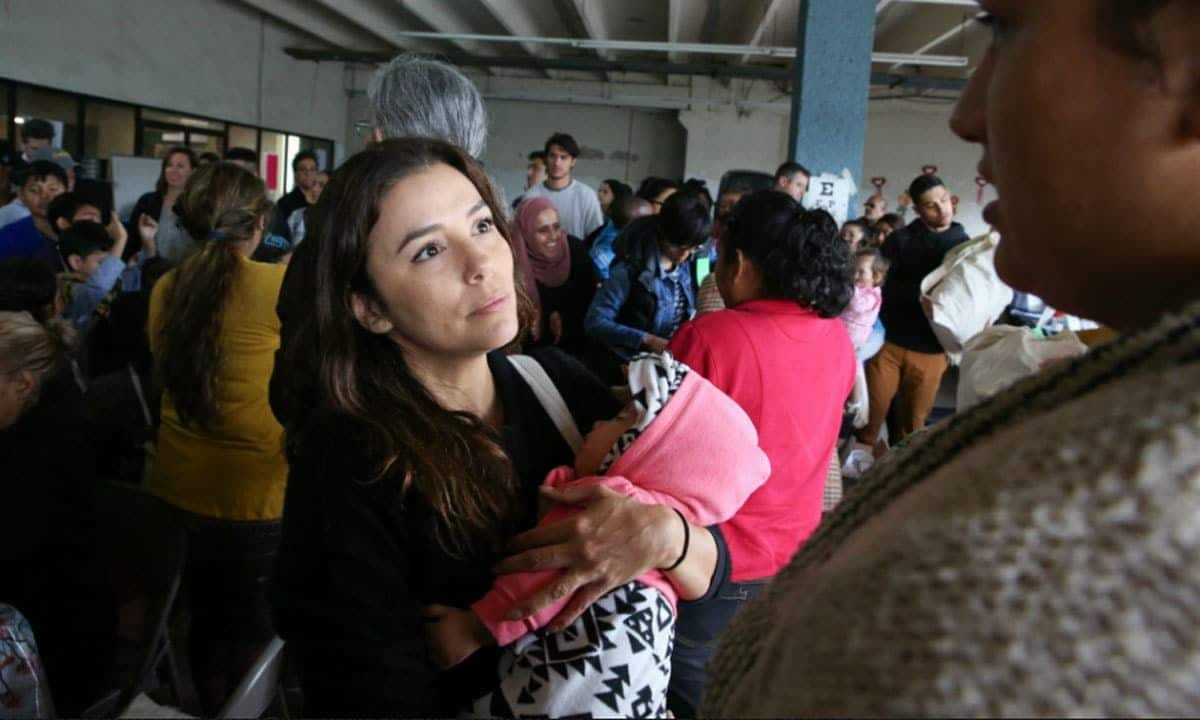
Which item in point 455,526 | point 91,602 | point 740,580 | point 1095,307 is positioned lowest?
point 91,602

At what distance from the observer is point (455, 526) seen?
1074mm

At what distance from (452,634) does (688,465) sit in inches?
15.1

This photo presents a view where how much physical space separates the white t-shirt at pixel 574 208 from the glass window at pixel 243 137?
8322 mm

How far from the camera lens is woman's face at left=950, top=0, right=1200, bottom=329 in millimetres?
363

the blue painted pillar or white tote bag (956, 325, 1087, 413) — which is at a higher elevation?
the blue painted pillar

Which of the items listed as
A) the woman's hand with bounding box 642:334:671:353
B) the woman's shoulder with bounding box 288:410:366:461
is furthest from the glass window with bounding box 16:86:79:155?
the woman's shoulder with bounding box 288:410:366:461

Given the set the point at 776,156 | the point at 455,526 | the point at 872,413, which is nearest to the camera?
the point at 455,526

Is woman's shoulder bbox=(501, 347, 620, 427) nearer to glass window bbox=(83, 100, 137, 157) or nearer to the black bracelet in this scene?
the black bracelet

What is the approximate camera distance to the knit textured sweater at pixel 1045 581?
0.27 meters

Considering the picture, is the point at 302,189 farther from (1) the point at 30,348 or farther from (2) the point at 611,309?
(1) the point at 30,348

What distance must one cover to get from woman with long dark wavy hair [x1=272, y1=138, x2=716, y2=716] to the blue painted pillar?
13.3 feet

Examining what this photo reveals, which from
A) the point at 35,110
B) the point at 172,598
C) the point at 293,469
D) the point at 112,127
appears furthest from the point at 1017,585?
the point at 112,127

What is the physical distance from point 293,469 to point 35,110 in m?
9.01

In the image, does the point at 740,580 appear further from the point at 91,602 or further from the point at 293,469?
the point at 91,602
